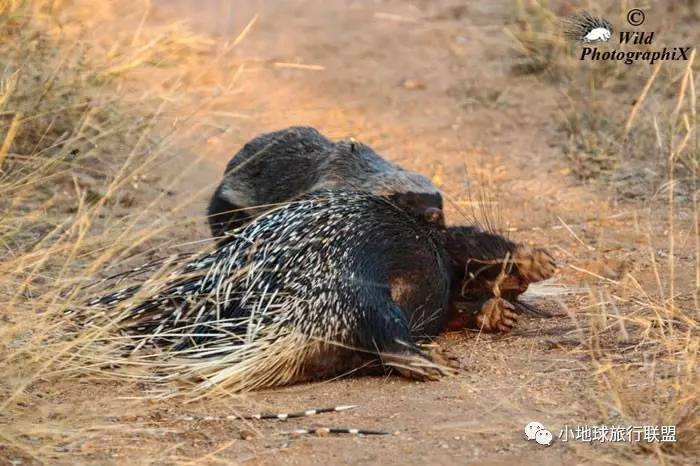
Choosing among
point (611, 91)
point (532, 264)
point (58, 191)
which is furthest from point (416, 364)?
point (611, 91)

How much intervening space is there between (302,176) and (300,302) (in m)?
1.50

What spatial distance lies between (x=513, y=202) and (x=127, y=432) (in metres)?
3.40

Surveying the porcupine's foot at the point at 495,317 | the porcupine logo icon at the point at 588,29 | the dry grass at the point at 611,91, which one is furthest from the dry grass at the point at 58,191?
the porcupine logo icon at the point at 588,29

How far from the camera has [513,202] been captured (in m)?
5.92

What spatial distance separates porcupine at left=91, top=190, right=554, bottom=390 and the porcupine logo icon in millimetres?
3378

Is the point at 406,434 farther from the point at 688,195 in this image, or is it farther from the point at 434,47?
the point at 434,47

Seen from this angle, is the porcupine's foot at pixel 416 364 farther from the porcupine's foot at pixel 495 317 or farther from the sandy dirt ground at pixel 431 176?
the porcupine's foot at pixel 495 317

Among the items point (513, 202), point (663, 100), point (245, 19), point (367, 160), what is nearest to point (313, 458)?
point (367, 160)

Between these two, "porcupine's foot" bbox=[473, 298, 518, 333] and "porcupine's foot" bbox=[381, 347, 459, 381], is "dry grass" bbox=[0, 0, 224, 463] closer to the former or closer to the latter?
"porcupine's foot" bbox=[381, 347, 459, 381]

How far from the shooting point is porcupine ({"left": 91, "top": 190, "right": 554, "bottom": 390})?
3480mm

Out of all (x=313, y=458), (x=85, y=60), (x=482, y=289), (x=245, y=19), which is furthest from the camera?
(x=245, y=19)

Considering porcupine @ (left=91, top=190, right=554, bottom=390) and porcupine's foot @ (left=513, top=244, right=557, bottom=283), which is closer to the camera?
porcupine @ (left=91, top=190, right=554, bottom=390)

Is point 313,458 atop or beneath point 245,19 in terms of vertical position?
beneath

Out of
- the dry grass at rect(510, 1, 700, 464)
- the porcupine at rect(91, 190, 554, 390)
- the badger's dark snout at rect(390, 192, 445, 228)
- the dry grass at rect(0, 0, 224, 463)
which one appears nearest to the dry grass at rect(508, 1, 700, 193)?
the dry grass at rect(510, 1, 700, 464)
